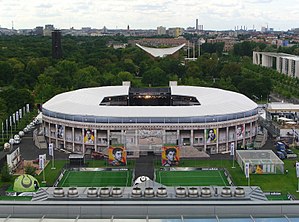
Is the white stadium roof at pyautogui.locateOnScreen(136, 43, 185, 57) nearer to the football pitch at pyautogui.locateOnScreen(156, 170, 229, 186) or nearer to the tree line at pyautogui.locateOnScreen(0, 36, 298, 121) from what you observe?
the tree line at pyautogui.locateOnScreen(0, 36, 298, 121)

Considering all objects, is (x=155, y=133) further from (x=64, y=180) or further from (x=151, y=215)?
(x=151, y=215)

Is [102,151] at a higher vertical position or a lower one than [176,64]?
lower

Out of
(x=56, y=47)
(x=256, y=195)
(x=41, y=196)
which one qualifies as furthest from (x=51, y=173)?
(x=56, y=47)

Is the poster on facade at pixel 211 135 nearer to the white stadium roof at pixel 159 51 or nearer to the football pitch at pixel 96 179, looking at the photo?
the football pitch at pixel 96 179

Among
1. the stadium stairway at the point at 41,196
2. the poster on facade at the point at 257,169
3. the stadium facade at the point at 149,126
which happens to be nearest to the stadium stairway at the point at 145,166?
the stadium facade at the point at 149,126

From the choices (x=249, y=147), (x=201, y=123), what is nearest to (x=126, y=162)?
(x=201, y=123)

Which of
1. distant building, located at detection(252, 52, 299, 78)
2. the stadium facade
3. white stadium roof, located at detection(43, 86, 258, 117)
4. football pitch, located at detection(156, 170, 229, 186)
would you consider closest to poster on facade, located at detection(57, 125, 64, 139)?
the stadium facade

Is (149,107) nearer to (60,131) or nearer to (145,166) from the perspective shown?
(145,166)
